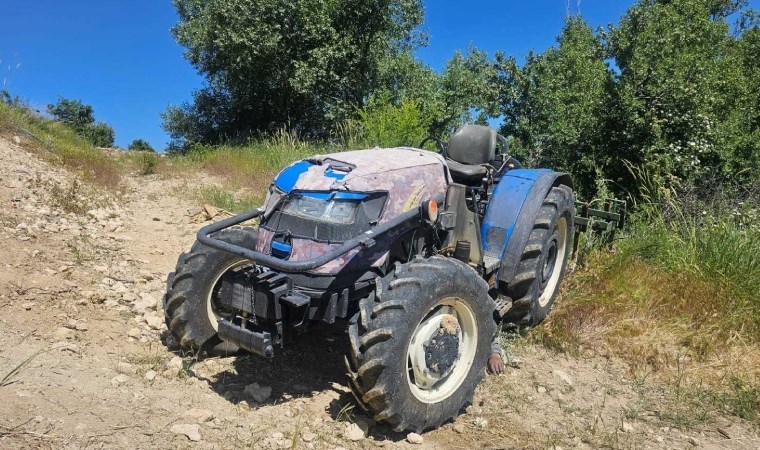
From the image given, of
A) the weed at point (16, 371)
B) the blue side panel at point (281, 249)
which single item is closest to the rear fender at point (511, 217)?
the blue side panel at point (281, 249)

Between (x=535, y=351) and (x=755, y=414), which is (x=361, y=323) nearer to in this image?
(x=535, y=351)

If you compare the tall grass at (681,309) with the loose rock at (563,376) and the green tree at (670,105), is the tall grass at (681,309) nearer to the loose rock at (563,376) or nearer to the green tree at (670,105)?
the loose rock at (563,376)

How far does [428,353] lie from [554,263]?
2.28 m

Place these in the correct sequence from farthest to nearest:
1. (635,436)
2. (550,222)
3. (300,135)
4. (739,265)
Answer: (300,135)
(739,265)
(550,222)
(635,436)

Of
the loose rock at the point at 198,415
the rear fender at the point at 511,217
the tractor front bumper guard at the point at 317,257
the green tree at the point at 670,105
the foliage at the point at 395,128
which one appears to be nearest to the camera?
the tractor front bumper guard at the point at 317,257

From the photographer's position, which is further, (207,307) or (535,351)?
(535,351)

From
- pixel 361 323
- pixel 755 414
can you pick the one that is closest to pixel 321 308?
pixel 361 323

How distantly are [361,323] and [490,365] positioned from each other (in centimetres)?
150

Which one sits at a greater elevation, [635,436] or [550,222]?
[550,222]

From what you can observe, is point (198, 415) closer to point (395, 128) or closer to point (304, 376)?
point (304, 376)

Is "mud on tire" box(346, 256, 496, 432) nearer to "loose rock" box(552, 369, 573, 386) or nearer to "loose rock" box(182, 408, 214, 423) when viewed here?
"loose rock" box(182, 408, 214, 423)

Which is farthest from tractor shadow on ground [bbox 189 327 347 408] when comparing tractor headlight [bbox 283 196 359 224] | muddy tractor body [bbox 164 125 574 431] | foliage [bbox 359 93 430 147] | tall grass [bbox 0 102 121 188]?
tall grass [bbox 0 102 121 188]

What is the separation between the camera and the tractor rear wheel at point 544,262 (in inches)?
170

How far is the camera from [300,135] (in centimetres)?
1524
